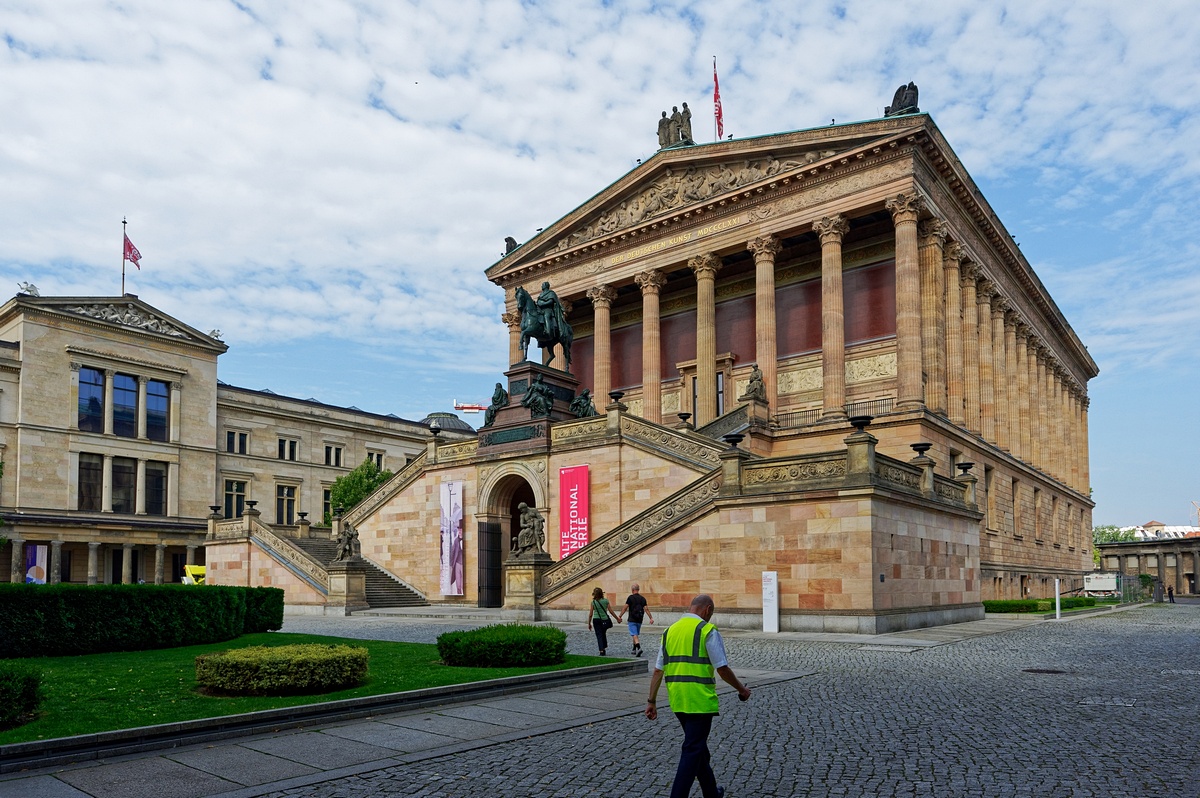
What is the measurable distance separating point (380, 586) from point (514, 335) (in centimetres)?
2440

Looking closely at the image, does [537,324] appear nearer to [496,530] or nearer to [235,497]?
[496,530]

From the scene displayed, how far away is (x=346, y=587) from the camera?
128 feet

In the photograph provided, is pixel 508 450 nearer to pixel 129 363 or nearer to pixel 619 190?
pixel 619 190

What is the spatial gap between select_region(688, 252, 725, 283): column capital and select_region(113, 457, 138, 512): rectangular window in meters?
43.4

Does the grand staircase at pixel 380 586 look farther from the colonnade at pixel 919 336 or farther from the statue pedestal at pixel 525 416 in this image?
the colonnade at pixel 919 336

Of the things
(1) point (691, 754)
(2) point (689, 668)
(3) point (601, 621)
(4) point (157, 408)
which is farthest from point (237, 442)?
(1) point (691, 754)

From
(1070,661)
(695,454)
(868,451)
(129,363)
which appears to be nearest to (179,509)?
(129,363)

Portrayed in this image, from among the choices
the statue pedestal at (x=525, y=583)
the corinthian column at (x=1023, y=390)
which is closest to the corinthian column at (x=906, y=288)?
the corinthian column at (x=1023, y=390)

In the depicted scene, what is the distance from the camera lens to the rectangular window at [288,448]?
80.1 m

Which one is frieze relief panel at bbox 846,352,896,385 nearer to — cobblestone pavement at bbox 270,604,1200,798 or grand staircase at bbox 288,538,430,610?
grand staircase at bbox 288,538,430,610

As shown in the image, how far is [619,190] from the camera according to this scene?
57.6 meters

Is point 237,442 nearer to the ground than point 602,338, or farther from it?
nearer to the ground

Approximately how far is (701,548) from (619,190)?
32.5 metres

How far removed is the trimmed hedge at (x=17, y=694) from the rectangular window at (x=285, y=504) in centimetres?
6883
